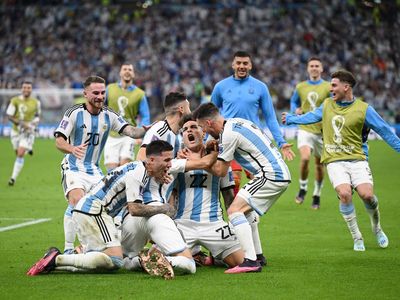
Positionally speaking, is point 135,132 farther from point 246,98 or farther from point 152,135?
point 246,98

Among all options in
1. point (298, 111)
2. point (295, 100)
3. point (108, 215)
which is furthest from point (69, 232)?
point (295, 100)

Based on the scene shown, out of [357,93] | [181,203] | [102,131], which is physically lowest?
Answer: [181,203]

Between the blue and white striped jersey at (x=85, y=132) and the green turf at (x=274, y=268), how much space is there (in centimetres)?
125

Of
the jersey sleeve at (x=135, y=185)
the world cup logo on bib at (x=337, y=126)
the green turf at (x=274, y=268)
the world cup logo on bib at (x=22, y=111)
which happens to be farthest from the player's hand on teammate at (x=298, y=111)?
the world cup logo on bib at (x=22, y=111)

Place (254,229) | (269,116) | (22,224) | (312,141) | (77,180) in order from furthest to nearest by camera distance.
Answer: (312,141), (22,224), (269,116), (77,180), (254,229)

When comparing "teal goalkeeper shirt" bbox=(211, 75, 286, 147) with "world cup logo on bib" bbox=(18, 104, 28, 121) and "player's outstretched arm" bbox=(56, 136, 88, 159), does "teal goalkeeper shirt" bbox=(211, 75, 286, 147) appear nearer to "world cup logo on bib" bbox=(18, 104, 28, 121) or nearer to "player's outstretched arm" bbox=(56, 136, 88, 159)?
"player's outstretched arm" bbox=(56, 136, 88, 159)

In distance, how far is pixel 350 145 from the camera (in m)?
11.0

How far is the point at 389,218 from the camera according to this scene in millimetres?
14273

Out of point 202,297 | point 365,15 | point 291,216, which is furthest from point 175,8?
point 202,297

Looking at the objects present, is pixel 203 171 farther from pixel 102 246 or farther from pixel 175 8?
pixel 175 8

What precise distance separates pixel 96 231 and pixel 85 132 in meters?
1.74

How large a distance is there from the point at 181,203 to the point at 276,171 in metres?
1.14

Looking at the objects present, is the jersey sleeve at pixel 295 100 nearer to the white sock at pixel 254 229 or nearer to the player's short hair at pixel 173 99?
the player's short hair at pixel 173 99

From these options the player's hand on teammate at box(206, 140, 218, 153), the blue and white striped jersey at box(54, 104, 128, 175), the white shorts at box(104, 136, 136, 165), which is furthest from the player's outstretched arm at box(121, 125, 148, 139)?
the white shorts at box(104, 136, 136, 165)
